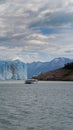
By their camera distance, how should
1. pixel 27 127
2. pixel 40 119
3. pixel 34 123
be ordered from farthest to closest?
pixel 40 119 < pixel 34 123 < pixel 27 127

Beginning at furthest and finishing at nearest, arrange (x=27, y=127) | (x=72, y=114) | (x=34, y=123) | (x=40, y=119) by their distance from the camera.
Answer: (x=72, y=114) < (x=40, y=119) < (x=34, y=123) < (x=27, y=127)

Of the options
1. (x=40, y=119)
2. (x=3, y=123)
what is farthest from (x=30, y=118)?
(x=3, y=123)

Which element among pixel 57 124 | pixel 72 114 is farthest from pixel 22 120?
pixel 72 114

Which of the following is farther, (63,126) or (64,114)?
(64,114)

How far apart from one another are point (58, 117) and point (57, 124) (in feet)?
19.9

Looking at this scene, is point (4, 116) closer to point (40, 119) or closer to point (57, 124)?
point (40, 119)

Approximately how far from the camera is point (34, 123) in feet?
157

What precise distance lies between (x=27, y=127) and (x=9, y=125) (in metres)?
3.00

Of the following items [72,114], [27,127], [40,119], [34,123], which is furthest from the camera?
[72,114]

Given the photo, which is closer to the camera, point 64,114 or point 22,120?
point 22,120

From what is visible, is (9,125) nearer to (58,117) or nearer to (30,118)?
(30,118)

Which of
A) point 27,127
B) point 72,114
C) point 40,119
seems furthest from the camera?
point 72,114

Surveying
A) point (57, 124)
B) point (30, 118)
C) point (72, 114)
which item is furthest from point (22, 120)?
point (72, 114)

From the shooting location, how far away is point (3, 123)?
48750 mm
